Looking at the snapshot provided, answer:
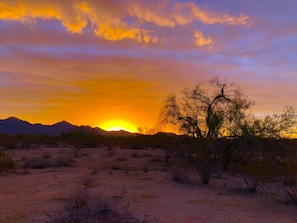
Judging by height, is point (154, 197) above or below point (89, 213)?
above

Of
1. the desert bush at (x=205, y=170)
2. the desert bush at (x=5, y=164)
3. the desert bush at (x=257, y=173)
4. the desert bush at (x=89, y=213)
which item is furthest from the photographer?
the desert bush at (x=5, y=164)

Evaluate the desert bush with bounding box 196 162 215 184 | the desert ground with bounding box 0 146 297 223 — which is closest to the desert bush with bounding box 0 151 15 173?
the desert ground with bounding box 0 146 297 223

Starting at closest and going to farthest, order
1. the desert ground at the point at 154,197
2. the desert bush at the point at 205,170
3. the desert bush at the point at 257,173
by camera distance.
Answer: the desert ground at the point at 154,197 → the desert bush at the point at 257,173 → the desert bush at the point at 205,170

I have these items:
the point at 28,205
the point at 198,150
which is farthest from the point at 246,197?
the point at 28,205

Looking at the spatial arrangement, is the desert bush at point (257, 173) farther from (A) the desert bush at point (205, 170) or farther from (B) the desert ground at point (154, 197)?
(A) the desert bush at point (205, 170)

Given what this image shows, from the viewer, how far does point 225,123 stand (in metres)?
25.3

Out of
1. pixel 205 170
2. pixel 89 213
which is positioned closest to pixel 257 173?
pixel 205 170

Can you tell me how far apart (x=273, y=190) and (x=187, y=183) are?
3868mm

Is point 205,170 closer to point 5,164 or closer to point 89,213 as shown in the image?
point 89,213

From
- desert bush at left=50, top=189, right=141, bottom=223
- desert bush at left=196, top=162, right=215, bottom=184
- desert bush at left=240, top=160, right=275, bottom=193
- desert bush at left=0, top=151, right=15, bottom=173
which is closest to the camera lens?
desert bush at left=50, top=189, right=141, bottom=223

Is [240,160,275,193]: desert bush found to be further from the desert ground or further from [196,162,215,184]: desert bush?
[196,162,215,184]: desert bush

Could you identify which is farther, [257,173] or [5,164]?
[5,164]

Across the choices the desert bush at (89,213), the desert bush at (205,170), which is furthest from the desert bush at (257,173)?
the desert bush at (89,213)

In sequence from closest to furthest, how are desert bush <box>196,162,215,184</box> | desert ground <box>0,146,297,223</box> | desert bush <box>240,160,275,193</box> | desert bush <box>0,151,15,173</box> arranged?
desert ground <box>0,146,297,223</box>, desert bush <box>240,160,275,193</box>, desert bush <box>196,162,215,184</box>, desert bush <box>0,151,15,173</box>
